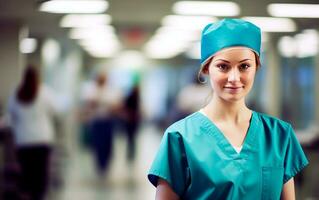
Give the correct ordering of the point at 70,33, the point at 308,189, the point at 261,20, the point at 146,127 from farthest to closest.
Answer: the point at 146,127 < the point at 70,33 < the point at 308,189 < the point at 261,20

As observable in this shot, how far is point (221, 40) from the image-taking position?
145cm

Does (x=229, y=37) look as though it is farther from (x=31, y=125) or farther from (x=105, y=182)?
(x=105, y=182)

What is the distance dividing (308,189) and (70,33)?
3400 mm

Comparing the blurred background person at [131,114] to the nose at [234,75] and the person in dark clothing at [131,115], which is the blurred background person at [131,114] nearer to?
the person in dark clothing at [131,115]

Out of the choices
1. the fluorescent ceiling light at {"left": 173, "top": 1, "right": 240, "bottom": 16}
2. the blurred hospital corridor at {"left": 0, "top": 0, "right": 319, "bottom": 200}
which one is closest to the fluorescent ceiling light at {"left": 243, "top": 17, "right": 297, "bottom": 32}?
the blurred hospital corridor at {"left": 0, "top": 0, "right": 319, "bottom": 200}

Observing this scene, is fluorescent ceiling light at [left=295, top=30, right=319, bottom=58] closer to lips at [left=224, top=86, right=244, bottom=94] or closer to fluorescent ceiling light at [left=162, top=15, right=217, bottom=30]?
fluorescent ceiling light at [left=162, top=15, right=217, bottom=30]

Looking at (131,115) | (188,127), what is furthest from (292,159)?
(131,115)

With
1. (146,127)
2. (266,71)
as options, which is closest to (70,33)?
(266,71)

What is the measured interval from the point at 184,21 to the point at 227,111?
3.68 m

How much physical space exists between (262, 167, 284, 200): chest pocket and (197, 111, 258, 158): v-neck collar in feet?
0.24

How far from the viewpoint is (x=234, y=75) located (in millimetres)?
1438

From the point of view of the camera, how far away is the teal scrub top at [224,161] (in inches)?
57.7

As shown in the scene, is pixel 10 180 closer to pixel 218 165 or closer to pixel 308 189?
pixel 308 189

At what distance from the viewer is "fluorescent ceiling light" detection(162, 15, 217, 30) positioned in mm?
4825
